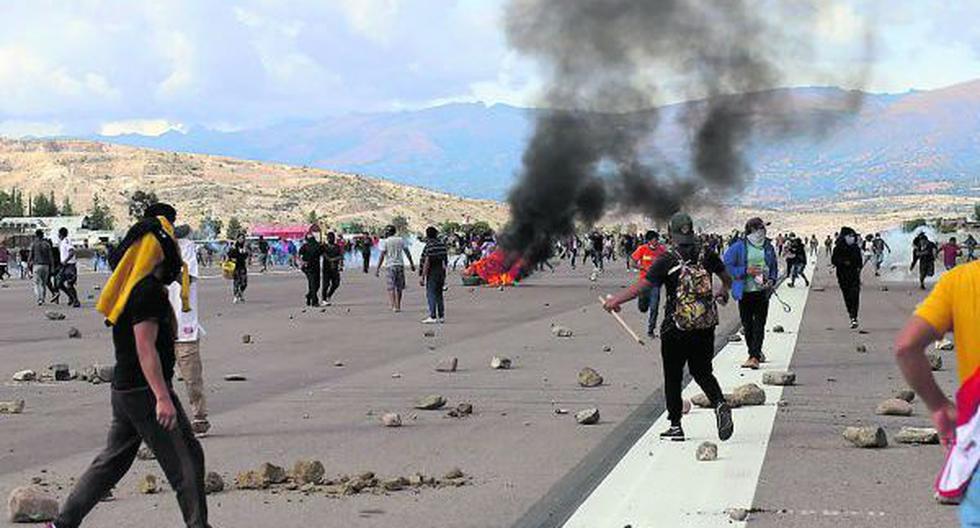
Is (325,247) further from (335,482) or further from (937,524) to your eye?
(937,524)

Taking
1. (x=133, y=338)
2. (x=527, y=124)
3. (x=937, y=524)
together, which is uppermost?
(x=527, y=124)

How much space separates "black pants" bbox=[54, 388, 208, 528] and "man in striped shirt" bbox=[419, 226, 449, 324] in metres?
16.7

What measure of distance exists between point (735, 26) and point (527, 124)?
20.3ft

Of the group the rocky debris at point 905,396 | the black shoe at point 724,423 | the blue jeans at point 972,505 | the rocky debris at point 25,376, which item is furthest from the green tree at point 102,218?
the blue jeans at point 972,505

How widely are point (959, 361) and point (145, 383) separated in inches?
142

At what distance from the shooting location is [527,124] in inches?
1481

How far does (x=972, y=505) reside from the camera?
396cm

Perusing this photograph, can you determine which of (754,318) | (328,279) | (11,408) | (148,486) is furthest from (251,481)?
(328,279)

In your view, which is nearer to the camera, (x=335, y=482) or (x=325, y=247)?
(x=335, y=482)

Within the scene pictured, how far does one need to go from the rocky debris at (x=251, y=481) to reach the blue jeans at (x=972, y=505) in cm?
491

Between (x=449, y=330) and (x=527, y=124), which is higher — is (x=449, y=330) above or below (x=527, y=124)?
below

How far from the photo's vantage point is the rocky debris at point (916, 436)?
9289 mm

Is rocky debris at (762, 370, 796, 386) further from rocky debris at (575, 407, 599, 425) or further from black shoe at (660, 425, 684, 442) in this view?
black shoe at (660, 425, 684, 442)

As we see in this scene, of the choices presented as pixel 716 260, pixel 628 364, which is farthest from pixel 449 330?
pixel 716 260
